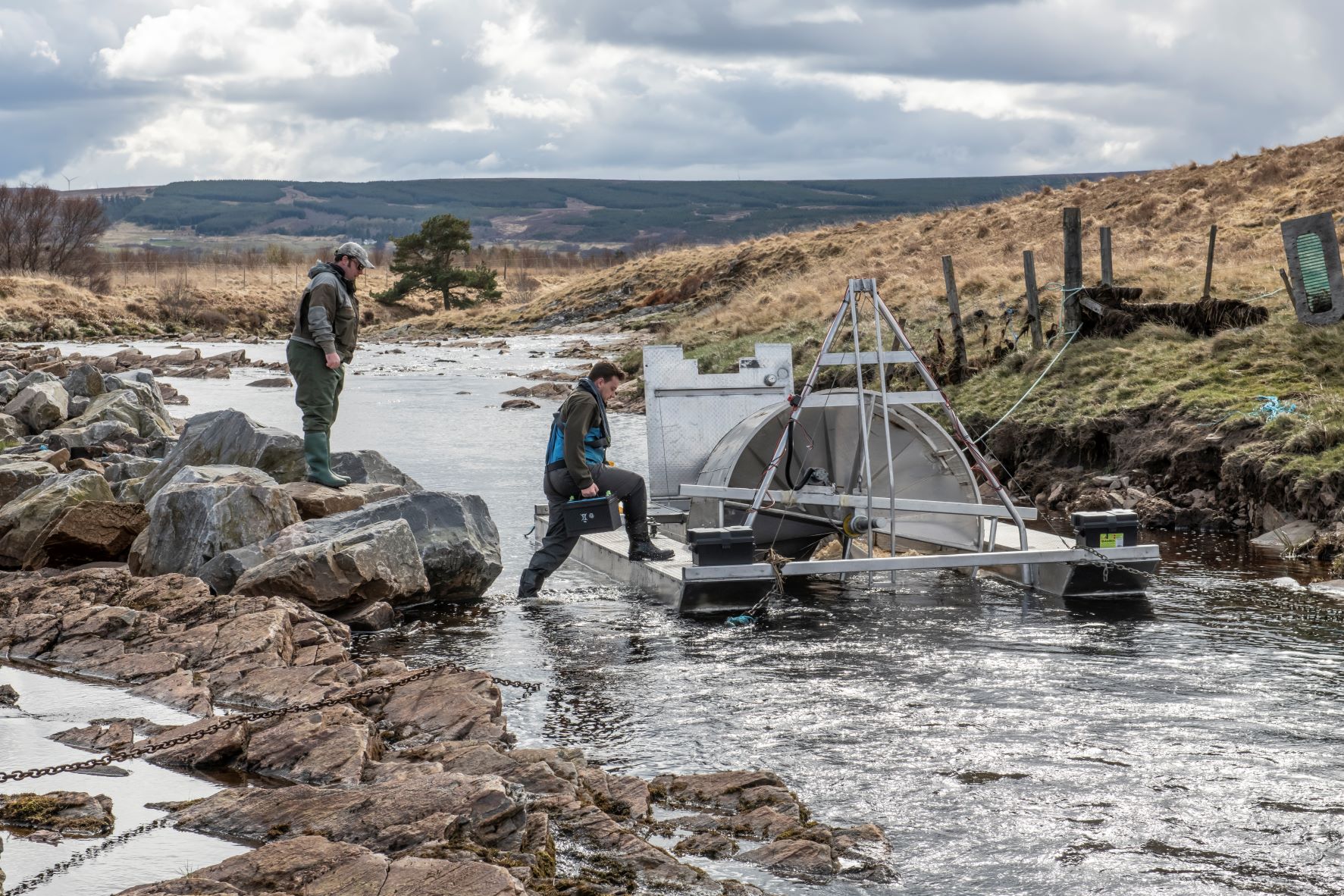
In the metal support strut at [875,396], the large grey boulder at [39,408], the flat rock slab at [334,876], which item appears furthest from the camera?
the large grey boulder at [39,408]

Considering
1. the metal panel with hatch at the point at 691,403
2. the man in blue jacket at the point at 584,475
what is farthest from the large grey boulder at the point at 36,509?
the metal panel with hatch at the point at 691,403

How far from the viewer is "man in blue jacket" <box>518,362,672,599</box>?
11609 mm

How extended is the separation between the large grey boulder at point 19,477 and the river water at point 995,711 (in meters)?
5.56

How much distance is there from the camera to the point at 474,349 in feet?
188

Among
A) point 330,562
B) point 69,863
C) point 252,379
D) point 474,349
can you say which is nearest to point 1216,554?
point 330,562

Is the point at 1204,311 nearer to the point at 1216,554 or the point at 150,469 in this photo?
the point at 1216,554

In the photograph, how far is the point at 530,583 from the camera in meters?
12.5

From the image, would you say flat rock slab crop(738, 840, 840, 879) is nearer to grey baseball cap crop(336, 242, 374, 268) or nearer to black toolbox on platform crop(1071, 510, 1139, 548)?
black toolbox on platform crop(1071, 510, 1139, 548)

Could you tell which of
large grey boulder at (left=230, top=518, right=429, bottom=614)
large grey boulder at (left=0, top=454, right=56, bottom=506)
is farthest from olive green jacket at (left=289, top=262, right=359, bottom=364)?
large grey boulder at (left=0, top=454, right=56, bottom=506)

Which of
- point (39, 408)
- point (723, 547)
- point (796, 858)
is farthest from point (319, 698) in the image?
point (39, 408)

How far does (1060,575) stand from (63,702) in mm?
8277

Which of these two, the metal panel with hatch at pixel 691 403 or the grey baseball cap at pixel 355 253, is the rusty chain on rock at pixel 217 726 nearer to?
the grey baseball cap at pixel 355 253

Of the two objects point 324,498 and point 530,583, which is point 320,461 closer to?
point 324,498

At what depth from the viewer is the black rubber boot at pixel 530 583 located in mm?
12484
